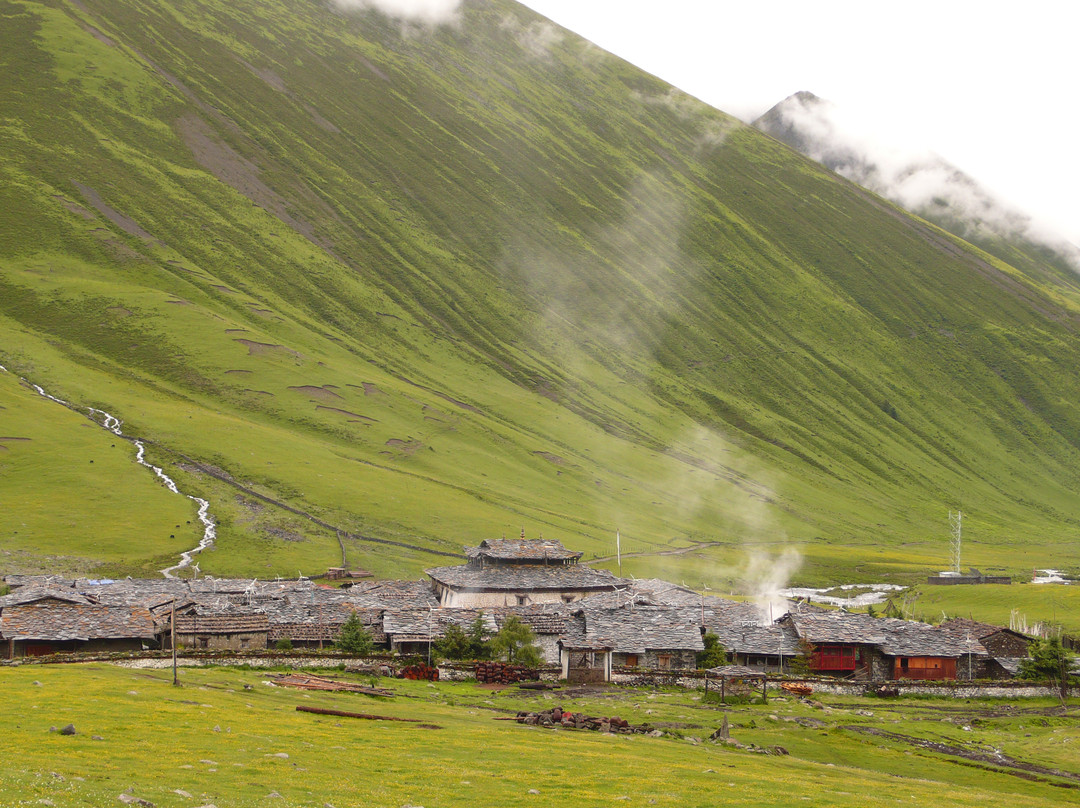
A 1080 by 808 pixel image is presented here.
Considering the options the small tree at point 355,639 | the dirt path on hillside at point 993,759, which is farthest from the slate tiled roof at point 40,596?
the dirt path on hillside at point 993,759

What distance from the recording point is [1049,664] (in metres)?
80.4

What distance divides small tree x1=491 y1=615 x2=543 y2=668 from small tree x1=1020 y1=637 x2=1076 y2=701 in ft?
130

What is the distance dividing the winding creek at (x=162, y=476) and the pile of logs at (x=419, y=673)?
6371 cm

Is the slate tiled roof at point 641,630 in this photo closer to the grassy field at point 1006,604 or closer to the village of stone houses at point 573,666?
the village of stone houses at point 573,666

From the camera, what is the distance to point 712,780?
38250 millimetres

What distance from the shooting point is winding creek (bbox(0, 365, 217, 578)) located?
447 ft

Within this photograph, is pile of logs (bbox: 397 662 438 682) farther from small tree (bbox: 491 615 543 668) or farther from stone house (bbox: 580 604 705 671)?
stone house (bbox: 580 604 705 671)

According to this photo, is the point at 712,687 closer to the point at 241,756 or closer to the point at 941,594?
the point at 241,756

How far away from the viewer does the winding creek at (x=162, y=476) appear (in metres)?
136

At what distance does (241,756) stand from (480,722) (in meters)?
19.4

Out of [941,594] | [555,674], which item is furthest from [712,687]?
[941,594]

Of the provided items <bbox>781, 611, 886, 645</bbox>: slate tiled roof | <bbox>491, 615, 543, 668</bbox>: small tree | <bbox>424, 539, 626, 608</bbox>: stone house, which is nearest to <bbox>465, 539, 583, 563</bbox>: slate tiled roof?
<bbox>424, 539, 626, 608</bbox>: stone house

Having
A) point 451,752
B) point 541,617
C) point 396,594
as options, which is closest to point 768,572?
point 396,594

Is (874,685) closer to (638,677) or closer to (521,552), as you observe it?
(638,677)
